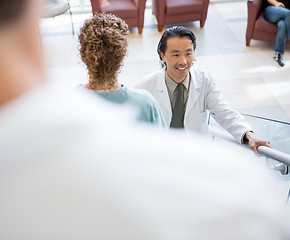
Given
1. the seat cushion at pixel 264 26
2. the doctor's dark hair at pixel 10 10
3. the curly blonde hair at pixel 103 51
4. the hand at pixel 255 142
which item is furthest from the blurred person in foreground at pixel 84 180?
the seat cushion at pixel 264 26

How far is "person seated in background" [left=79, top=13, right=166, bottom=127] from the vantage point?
6.70 feet

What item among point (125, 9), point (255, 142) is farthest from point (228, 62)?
point (255, 142)

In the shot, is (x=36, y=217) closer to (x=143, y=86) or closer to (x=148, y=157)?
(x=148, y=157)

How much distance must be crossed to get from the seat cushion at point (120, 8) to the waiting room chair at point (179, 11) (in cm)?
41

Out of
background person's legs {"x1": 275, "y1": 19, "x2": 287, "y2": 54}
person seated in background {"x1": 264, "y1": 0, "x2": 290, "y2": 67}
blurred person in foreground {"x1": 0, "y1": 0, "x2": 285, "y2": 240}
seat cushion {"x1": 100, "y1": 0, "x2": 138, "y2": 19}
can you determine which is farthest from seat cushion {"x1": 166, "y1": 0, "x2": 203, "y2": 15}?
blurred person in foreground {"x1": 0, "y1": 0, "x2": 285, "y2": 240}

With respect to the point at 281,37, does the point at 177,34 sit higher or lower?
higher

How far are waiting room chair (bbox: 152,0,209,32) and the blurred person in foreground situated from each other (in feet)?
21.6

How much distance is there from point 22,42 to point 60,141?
0.40ft

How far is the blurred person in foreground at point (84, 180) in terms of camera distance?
0.50m

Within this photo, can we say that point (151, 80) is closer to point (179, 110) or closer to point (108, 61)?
point (179, 110)

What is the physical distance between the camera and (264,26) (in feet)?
21.2

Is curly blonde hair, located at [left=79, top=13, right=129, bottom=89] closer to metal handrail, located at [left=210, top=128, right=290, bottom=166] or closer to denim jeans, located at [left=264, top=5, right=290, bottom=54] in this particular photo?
metal handrail, located at [left=210, top=128, right=290, bottom=166]

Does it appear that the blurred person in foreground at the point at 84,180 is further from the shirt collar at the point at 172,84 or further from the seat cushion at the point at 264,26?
the seat cushion at the point at 264,26

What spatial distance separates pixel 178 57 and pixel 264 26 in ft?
11.5
